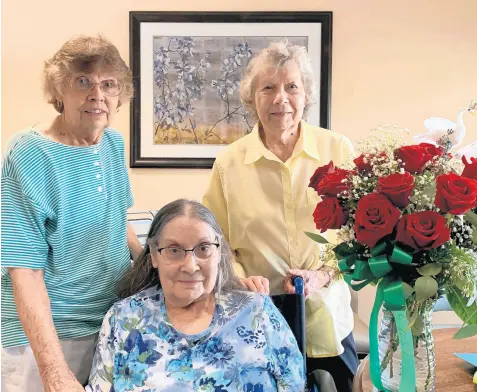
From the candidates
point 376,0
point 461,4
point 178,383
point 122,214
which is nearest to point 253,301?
point 178,383

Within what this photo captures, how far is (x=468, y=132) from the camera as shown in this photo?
10.4 ft

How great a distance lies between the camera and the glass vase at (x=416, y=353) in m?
1.27

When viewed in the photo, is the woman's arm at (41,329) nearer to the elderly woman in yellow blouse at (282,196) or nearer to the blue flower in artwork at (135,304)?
the blue flower in artwork at (135,304)

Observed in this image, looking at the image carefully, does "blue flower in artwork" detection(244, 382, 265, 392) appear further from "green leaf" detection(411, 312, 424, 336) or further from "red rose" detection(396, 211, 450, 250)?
"red rose" detection(396, 211, 450, 250)

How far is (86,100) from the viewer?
151 centimetres

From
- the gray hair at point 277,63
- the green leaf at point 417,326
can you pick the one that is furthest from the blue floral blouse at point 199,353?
the gray hair at point 277,63

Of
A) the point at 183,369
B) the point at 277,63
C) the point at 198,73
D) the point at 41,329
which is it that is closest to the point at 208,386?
the point at 183,369

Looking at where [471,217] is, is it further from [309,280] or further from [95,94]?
[95,94]

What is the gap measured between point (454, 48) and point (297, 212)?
1.92m

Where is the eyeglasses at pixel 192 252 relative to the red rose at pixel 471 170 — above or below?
below

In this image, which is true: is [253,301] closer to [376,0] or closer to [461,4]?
[376,0]

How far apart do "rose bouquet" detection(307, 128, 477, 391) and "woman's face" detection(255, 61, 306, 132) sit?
0.58 m

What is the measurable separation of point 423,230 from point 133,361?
898 millimetres

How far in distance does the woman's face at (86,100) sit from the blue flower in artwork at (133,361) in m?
0.64
